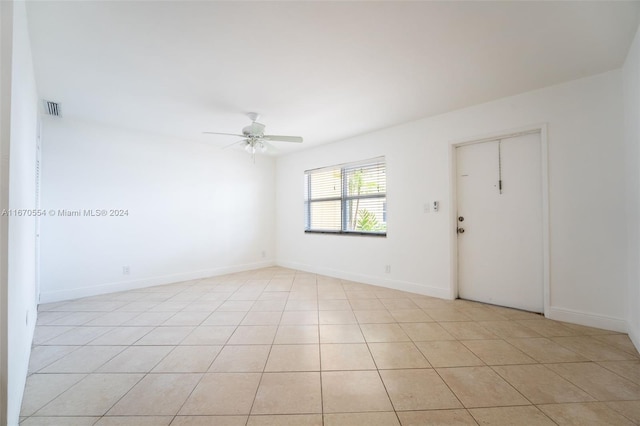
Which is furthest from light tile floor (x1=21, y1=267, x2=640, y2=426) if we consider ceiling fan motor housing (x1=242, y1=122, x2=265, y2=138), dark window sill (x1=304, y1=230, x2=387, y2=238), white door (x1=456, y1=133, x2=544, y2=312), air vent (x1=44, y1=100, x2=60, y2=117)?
air vent (x1=44, y1=100, x2=60, y2=117)

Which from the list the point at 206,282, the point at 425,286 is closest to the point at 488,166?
the point at 425,286

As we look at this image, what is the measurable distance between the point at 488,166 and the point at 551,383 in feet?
7.67

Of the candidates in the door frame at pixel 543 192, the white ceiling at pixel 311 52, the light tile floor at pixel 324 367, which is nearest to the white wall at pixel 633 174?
the white ceiling at pixel 311 52

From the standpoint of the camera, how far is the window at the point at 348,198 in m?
4.08

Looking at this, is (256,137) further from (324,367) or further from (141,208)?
(324,367)

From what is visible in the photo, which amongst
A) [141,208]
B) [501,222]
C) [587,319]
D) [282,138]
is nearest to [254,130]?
[282,138]

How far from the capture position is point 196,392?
5.12ft

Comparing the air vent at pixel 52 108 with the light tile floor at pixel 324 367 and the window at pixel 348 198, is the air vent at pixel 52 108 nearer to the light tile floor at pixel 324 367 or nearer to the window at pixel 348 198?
the light tile floor at pixel 324 367

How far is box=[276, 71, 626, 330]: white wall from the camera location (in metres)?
2.34

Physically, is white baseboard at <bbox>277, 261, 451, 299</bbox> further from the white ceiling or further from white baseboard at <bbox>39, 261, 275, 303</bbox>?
the white ceiling

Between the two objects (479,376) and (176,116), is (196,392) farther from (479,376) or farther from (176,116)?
(176,116)

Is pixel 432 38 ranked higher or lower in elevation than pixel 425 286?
higher

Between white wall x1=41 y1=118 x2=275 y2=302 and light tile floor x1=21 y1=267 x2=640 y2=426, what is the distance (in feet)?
2.33

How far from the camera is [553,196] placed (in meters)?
2.61
